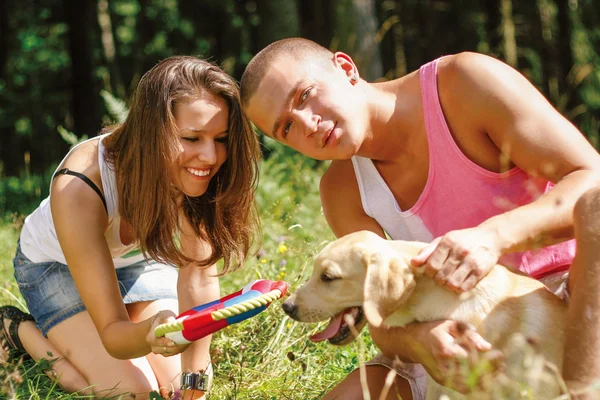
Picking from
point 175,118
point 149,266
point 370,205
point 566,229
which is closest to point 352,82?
point 370,205

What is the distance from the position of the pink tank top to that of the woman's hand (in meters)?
1.13

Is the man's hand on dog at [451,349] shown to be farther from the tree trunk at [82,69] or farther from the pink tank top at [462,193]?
the tree trunk at [82,69]

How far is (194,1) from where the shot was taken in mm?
18453

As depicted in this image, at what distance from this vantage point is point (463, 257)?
2.68 meters

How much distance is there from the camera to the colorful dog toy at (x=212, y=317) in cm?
291

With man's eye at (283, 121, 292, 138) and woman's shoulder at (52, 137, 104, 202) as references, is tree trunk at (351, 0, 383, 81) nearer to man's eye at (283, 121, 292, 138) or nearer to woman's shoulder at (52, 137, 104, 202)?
woman's shoulder at (52, 137, 104, 202)

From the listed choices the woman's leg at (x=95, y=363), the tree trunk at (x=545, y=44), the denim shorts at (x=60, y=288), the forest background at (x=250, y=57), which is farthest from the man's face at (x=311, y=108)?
the tree trunk at (x=545, y=44)

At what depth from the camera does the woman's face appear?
3.45 m

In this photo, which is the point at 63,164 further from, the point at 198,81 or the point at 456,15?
the point at 456,15

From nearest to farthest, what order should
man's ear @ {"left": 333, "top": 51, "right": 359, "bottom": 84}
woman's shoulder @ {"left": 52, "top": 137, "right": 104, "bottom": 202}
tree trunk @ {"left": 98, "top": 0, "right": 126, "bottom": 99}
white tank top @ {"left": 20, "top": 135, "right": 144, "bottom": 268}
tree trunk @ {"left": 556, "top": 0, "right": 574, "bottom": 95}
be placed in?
man's ear @ {"left": 333, "top": 51, "right": 359, "bottom": 84} → woman's shoulder @ {"left": 52, "top": 137, "right": 104, "bottom": 202} → white tank top @ {"left": 20, "top": 135, "right": 144, "bottom": 268} → tree trunk @ {"left": 556, "top": 0, "right": 574, "bottom": 95} → tree trunk @ {"left": 98, "top": 0, "right": 126, "bottom": 99}

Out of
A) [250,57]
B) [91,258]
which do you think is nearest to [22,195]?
[250,57]

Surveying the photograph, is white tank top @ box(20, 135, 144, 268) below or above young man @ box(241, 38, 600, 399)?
below

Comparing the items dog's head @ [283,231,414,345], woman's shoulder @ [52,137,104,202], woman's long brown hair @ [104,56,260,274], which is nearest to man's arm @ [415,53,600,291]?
dog's head @ [283,231,414,345]

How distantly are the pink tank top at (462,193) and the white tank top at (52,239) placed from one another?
1.49 meters
